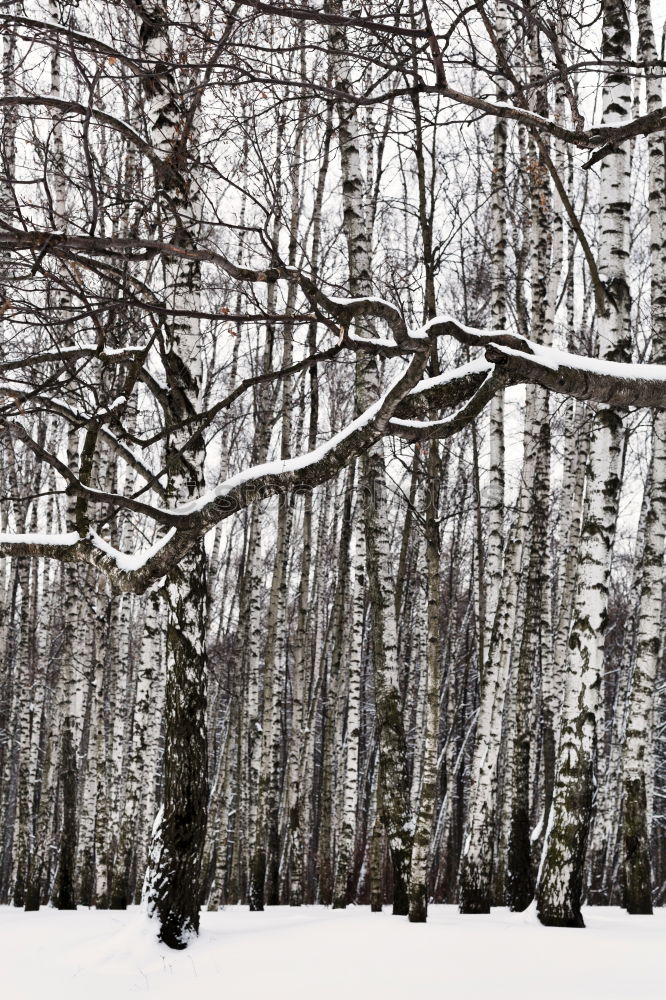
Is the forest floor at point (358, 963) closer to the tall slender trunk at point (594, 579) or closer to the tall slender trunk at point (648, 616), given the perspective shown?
the tall slender trunk at point (594, 579)

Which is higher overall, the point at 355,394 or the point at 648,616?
the point at 355,394

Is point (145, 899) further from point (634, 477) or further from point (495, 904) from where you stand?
point (634, 477)

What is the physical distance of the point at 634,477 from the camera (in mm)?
21828

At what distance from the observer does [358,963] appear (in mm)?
5484

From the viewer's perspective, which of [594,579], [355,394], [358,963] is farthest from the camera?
[355,394]

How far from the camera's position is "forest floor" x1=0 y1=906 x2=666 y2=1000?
482 cm

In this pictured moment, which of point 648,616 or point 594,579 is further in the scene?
point 648,616

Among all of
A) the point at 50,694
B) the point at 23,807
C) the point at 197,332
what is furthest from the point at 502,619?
the point at 50,694

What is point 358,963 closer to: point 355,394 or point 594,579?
point 594,579

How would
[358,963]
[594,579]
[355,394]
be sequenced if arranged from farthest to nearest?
[355,394], [594,579], [358,963]

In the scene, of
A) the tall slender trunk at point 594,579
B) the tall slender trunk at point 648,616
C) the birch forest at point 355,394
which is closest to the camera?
the birch forest at point 355,394

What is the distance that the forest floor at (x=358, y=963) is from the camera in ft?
15.8

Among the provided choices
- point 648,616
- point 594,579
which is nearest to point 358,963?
point 594,579

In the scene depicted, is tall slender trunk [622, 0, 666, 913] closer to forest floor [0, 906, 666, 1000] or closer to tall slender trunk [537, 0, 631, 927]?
tall slender trunk [537, 0, 631, 927]
